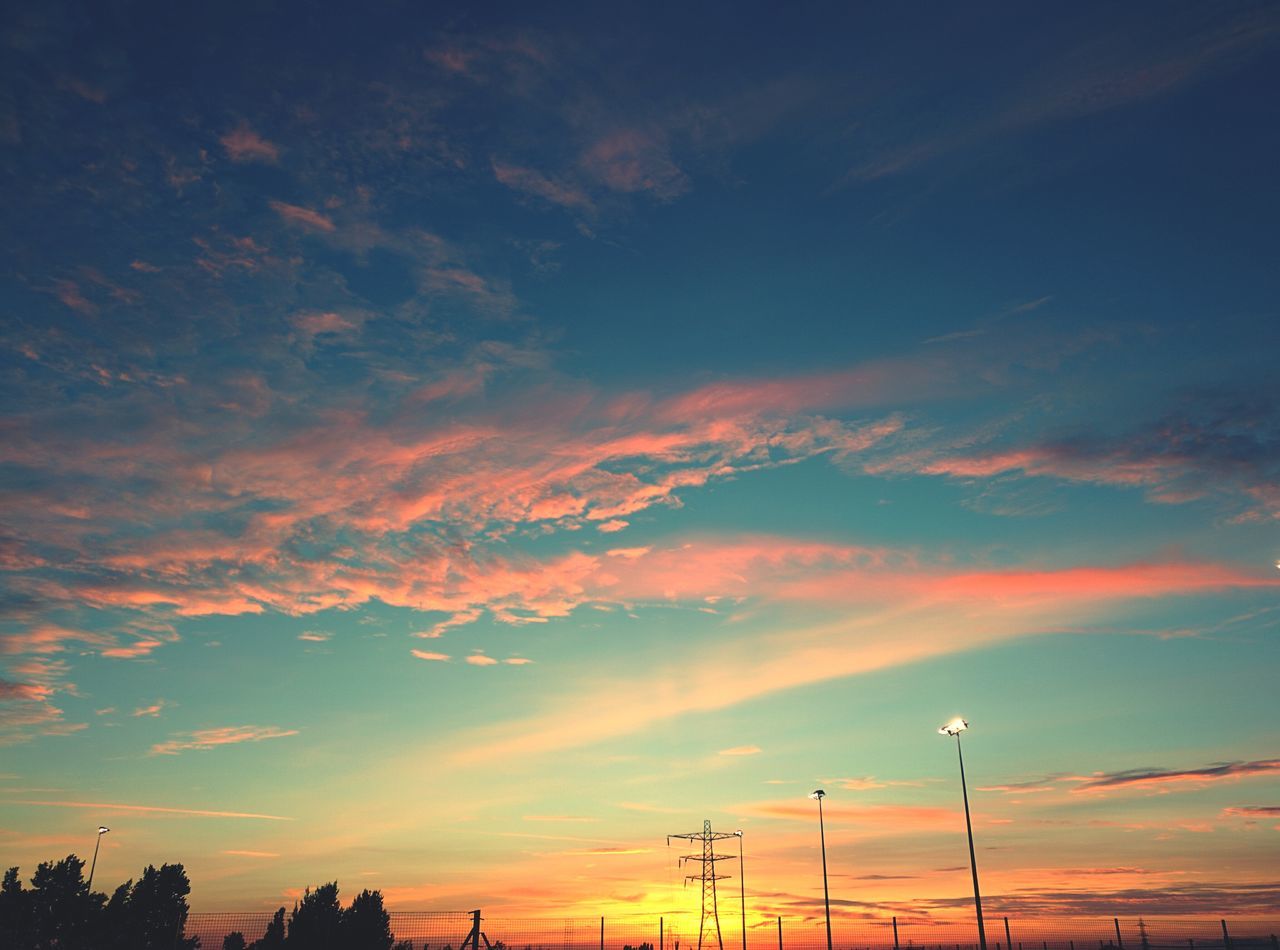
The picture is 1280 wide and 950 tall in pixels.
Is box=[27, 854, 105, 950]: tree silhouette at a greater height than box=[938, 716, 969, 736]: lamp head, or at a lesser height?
lesser

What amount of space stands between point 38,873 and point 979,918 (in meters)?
74.0

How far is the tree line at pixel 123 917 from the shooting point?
6831cm

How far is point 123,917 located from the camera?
7262 centimetres

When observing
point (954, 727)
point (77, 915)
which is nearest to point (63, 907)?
point (77, 915)

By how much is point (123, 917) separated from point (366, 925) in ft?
68.4

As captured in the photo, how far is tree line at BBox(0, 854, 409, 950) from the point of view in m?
68.3

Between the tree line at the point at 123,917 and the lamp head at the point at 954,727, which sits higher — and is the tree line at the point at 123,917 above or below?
below

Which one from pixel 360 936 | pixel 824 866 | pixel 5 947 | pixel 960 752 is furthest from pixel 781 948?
pixel 5 947

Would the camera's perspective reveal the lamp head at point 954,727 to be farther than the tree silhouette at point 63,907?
No

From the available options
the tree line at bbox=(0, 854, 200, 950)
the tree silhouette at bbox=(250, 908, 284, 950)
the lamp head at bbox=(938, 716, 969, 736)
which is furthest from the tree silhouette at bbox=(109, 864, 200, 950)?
the lamp head at bbox=(938, 716, 969, 736)

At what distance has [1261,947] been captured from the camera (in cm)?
5294

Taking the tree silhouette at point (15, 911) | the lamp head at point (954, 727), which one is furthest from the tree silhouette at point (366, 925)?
the lamp head at point (954, 727)

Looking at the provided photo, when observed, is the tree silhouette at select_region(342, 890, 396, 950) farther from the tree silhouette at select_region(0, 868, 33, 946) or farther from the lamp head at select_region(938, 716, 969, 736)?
the lamp head at select_region(938, 716, 969, 736)

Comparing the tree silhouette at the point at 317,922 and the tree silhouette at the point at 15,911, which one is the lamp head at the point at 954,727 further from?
the tree silhouette at the point at 15,911
